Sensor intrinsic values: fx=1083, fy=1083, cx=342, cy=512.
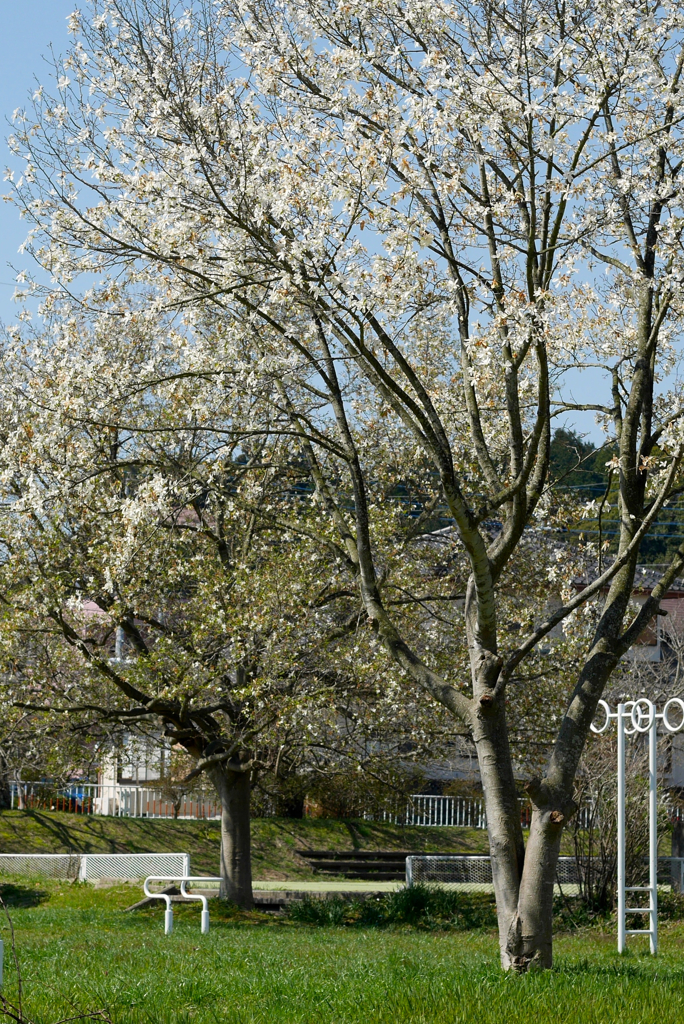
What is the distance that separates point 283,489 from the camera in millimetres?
14094

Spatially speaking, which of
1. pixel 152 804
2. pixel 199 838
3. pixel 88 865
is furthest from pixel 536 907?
pixel 152 804

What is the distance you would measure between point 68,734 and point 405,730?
15.4 ft

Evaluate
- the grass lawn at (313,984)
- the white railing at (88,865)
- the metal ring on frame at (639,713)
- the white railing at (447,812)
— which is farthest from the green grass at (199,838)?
the metal ring on frame at (639,713)

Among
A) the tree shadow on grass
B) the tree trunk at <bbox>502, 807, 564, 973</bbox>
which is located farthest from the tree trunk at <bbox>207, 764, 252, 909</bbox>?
the tree trunk at <bbox>502, 807, 564, 973</bbox>

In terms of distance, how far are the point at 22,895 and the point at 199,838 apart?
16.1ft

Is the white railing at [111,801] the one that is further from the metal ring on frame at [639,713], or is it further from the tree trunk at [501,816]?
the tree trunk at [501,816]

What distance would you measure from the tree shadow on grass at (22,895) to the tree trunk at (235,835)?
2.71 m

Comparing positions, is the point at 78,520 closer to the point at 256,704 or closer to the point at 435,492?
the point at 256,704

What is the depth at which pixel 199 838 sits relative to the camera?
2050 cm

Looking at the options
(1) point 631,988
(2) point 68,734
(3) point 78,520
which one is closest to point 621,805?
(1) point 631,988

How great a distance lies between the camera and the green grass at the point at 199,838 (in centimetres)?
1956

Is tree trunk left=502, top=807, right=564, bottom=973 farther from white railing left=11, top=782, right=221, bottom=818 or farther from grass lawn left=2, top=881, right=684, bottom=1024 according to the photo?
white railing left=11, top=782, right=221, bottom=818

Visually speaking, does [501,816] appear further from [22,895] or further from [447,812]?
[447,812]

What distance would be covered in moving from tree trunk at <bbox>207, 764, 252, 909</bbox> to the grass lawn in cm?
421
